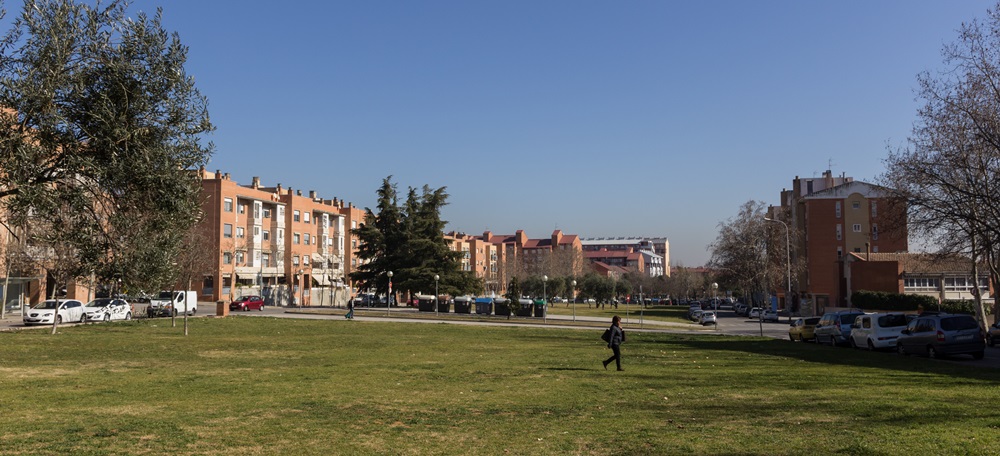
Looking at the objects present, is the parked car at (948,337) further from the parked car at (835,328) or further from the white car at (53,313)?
the white car at (53,313)

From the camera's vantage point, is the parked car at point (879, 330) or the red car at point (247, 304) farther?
the red car at point (247, 304)

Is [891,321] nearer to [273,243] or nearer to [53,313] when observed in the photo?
[53,313]

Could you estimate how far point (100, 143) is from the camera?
526 inches

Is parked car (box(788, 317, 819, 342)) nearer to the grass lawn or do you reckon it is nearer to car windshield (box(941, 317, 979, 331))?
car windshield (box(941, 317, 979, 331))

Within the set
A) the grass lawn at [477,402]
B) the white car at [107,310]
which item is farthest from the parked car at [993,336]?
the white car at [107,310]

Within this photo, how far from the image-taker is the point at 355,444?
10.2 metres

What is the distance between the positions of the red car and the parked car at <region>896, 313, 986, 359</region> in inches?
2262

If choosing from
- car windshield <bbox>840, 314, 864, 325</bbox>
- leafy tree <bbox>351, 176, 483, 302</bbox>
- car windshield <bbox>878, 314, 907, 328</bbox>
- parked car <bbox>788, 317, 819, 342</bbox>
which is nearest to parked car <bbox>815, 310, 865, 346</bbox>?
car windshield <bbox>840, 314, 864, 325</bbox>

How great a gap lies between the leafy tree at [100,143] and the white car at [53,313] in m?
31.0

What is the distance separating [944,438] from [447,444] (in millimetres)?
6509

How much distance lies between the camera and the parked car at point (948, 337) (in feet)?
87.4

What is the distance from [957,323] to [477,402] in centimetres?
2088

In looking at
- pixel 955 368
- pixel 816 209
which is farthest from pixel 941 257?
pixel 816 209

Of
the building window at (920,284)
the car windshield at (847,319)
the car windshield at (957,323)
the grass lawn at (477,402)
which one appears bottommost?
the grass lawn at (477,402)
